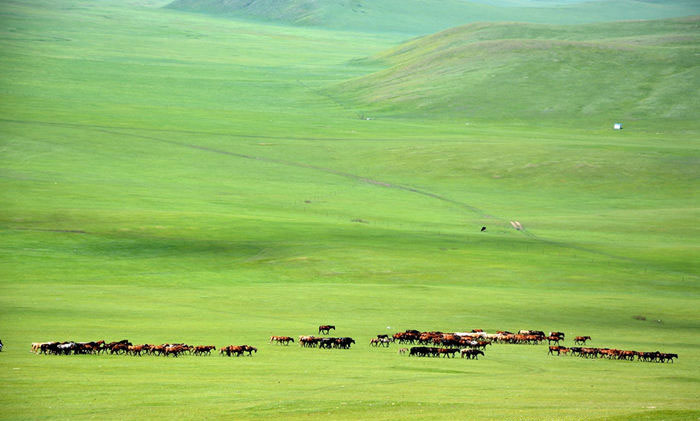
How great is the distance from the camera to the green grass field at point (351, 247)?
2973cm

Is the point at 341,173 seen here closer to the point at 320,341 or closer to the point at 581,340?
the point at 581,340

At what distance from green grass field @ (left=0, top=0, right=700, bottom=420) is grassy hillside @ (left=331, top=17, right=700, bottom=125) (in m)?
0.91

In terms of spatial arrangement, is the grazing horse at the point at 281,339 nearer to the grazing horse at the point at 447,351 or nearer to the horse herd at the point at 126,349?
the horse herd at the point at 126,349

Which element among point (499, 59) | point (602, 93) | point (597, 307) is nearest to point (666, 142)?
point (602, 93)

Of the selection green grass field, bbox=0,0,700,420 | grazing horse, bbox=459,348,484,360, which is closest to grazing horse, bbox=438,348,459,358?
grazing horse, bbox=459,348,484,360

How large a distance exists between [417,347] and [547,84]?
13503 centimetres

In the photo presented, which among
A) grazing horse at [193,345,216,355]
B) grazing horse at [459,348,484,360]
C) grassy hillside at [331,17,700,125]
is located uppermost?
grassy hillside at [331,17,700,125]

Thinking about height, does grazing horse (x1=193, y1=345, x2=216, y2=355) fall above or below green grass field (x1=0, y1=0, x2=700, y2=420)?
below

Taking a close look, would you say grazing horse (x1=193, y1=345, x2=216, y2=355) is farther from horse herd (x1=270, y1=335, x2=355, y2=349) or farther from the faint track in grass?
the faint track in grass

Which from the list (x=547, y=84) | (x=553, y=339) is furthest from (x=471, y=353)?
(x=547, y=84)

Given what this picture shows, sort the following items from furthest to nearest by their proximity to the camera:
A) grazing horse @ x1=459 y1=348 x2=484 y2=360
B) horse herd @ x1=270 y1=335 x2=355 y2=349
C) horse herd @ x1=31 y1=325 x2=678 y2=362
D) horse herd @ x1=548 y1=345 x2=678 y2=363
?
horse herd @ x1=270 y1=335 x2=355 y2=349 → horse herd @ x1=548 y1=345 x2=678 y2=363 → grazing horse @ x1=459 y1=348 x2=484 y2=360 → horse herd @ x1=31 y1=325 x2=678 y2=362

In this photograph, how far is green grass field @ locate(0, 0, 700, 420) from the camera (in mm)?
29734

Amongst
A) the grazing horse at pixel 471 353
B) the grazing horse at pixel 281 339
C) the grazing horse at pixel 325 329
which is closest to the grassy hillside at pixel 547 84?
the grazing horse at pixel 325 329

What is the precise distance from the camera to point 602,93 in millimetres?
158750
